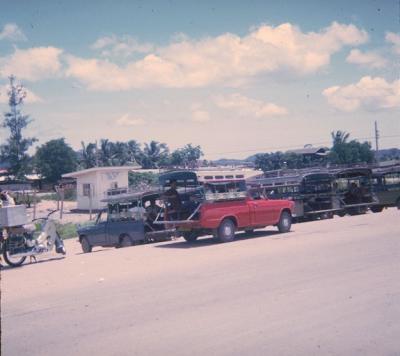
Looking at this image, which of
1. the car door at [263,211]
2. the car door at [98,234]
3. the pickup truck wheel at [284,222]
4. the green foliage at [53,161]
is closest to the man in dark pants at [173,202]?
the car door at [263,211]

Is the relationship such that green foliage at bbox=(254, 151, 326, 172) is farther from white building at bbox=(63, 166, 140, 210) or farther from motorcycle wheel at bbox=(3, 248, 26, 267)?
motorcycle wheel at bbox=(3, 248, 26, 267)

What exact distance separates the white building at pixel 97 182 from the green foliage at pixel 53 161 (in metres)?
18.4

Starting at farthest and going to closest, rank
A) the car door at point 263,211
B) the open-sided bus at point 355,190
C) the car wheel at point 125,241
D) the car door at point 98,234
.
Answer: the open-sided bus at point 355,190 < the car door at point 98,234 < the car wheel at point 125,241 < the car door at point 263,211

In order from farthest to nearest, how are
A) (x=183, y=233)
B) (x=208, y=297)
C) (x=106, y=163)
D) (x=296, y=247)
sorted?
(x=106, y=163), (x=183, y=233), (x=296, y=247), (x=208, y=297)

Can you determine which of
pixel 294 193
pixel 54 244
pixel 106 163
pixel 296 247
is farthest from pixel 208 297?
pixel 106 163

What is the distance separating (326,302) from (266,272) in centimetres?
243

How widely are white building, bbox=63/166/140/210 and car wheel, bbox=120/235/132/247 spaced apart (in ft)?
79.9

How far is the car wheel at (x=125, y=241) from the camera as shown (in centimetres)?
1611

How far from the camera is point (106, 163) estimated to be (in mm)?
60688

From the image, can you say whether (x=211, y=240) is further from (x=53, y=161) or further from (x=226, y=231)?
(x=53, y=161)

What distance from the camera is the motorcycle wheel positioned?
12391mm

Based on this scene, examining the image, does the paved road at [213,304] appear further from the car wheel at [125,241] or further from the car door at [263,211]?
the car wheel at [125,241]

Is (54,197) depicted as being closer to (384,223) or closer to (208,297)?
(384,223)

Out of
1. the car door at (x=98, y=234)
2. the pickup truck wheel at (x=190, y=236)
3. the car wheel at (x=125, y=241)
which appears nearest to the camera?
the pickup truck wheel at (x=190, y=236)
